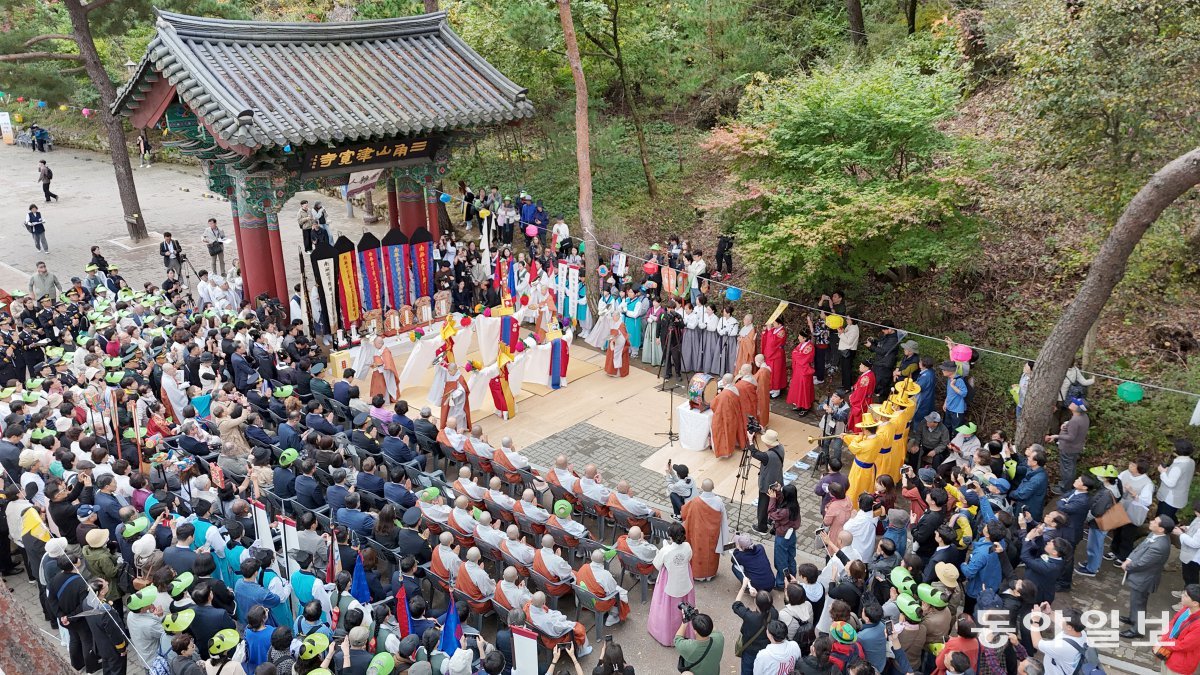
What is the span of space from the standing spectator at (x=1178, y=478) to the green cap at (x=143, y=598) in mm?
10873

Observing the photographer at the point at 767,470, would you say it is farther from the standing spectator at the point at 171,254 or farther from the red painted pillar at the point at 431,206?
the standing spectator at the point at 171,254

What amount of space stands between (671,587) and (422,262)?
10.7m

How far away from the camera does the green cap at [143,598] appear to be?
764 centimetres

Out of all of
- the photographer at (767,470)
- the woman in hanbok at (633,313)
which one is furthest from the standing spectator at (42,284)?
the photographer at (767,470)

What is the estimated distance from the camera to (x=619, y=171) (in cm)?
2353

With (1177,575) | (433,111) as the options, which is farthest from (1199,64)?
(433,111)

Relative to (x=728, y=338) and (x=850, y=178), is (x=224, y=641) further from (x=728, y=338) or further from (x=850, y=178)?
(x=850, y=178)

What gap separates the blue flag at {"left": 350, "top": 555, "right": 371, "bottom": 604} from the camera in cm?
870

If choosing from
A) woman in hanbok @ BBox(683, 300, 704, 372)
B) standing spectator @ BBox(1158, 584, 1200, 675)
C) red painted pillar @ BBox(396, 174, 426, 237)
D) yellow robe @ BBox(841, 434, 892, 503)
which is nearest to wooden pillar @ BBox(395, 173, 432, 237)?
red painted pillar @ BBox(396, 174, 426, 237)

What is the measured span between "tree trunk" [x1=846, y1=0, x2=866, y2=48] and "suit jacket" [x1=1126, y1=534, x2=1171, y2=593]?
1704 cm

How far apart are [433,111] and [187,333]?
19.3ft

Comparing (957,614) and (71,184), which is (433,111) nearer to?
(957,614)

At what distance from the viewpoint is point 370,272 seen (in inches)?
672

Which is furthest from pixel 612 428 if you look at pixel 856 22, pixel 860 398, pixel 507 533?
pixel 856 22
